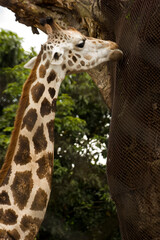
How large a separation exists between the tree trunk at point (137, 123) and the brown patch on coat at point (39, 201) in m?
0.53

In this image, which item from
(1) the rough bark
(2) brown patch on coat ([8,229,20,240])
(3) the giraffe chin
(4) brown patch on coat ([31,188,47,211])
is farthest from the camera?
(1) the rough bark

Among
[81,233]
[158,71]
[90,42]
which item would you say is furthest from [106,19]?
[81,233]

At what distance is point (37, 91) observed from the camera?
2.69 metres

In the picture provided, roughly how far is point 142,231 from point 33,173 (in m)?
0.83

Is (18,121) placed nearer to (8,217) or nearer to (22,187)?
(22,187)

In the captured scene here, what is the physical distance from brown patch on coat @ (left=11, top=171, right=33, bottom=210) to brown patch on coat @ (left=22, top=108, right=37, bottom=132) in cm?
31

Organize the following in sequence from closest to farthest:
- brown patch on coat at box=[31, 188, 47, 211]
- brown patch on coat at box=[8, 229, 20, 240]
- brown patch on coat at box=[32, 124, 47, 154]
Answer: brown patch on coat at box=[8, 229, 20, 240] → brown patch on coat at box=[31, 188, 47, 211] → brown patch on coat at box=[32, 124, 47, 154]

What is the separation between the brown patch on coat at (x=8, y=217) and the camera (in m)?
2.39

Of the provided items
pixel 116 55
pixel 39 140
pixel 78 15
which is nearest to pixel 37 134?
pixel 39 140

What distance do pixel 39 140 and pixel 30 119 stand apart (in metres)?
0.16

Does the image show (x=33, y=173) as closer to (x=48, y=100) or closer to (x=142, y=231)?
(x=48, y=100)

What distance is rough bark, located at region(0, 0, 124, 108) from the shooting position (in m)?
3.25

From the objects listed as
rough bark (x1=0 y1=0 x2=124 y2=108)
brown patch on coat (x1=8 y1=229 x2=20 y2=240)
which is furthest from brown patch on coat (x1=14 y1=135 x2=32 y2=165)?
rough bark (x1=0 y1=0 x2=124 y2=108)

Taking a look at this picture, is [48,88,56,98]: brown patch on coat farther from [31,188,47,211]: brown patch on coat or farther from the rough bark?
the rough bark
